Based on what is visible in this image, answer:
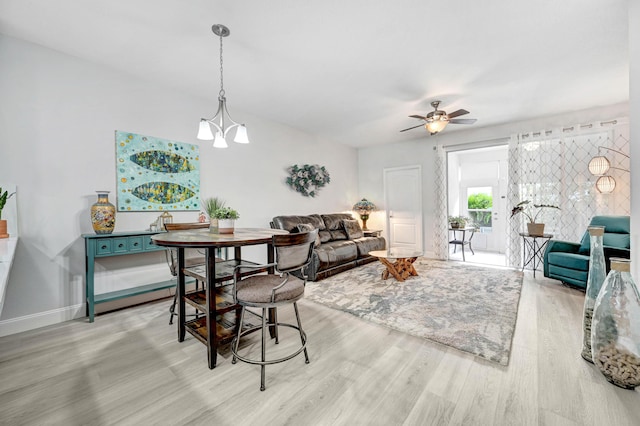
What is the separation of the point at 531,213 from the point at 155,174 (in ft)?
18.9

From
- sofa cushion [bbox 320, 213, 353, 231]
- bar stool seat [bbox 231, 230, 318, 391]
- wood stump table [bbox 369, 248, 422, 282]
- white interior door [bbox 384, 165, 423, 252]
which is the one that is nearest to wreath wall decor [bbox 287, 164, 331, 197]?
sofa cushion [bbox 320, 213, 353, 231]

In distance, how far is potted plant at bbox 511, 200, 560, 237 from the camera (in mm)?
3996

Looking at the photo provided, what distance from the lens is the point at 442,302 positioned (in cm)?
299

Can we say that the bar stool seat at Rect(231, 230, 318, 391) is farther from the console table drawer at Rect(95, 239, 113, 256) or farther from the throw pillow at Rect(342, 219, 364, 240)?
the throw pillow at Rect(342, 219, 364, 240)

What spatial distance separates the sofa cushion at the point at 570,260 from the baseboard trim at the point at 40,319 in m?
5.70

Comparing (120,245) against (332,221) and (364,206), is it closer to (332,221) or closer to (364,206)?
(332,221)

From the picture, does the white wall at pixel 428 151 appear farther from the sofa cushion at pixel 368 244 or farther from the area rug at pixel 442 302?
the area rug at pixel 442 302

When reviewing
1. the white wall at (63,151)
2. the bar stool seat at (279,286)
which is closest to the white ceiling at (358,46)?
the white wall at (63,151)

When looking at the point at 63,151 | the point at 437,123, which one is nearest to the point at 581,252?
the point at 437,123

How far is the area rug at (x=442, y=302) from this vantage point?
2219 millimetres

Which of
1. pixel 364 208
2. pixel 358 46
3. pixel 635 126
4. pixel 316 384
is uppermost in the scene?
pixel 358 46

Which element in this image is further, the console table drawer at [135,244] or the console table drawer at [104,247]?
the console table drawer at [135,244]

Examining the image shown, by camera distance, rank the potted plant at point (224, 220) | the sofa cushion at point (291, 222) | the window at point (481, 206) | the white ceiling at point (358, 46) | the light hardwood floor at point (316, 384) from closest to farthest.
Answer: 1. the light hardwood floor at point (316, 384)
2. the white ceiling at point (358, 46)
3. the potted plant at point (224, 220)
4. the sofa cushion at point (291, 222)
5. the window at point (481, 206)

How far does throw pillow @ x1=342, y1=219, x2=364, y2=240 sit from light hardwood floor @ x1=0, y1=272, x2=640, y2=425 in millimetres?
3004
